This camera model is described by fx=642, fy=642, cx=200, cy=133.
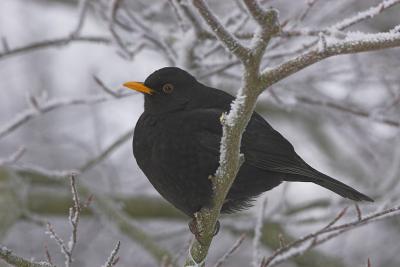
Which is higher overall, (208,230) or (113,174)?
(208,230)

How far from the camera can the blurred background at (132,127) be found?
514 cm

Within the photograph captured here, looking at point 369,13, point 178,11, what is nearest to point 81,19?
point 178,11

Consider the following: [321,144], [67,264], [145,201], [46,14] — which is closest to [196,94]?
[67,264]

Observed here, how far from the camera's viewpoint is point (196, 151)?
3814 millimetres

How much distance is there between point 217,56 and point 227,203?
1.92 m

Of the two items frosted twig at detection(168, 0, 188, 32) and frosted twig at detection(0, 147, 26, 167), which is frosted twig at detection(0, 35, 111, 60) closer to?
frosted twig at detection(168, 0, 188, 32)

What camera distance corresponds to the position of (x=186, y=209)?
4.00 metres

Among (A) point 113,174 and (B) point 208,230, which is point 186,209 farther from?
(A) point 113,174

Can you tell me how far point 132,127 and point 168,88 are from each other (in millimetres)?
2615

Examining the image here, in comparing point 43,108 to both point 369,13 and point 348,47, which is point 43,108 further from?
point 348,47

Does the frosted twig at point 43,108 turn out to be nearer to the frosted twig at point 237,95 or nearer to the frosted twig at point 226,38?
the frosted twig at point 237,95

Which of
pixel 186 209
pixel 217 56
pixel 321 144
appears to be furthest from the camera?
pixel 321 144

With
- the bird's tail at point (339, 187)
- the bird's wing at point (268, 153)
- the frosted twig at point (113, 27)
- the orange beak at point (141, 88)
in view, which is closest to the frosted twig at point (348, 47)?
the bird's wing at point (268, 153)

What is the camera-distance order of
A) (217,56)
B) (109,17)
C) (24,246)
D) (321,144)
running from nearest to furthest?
(109,17), (217,56), (24,246), (321,144)
